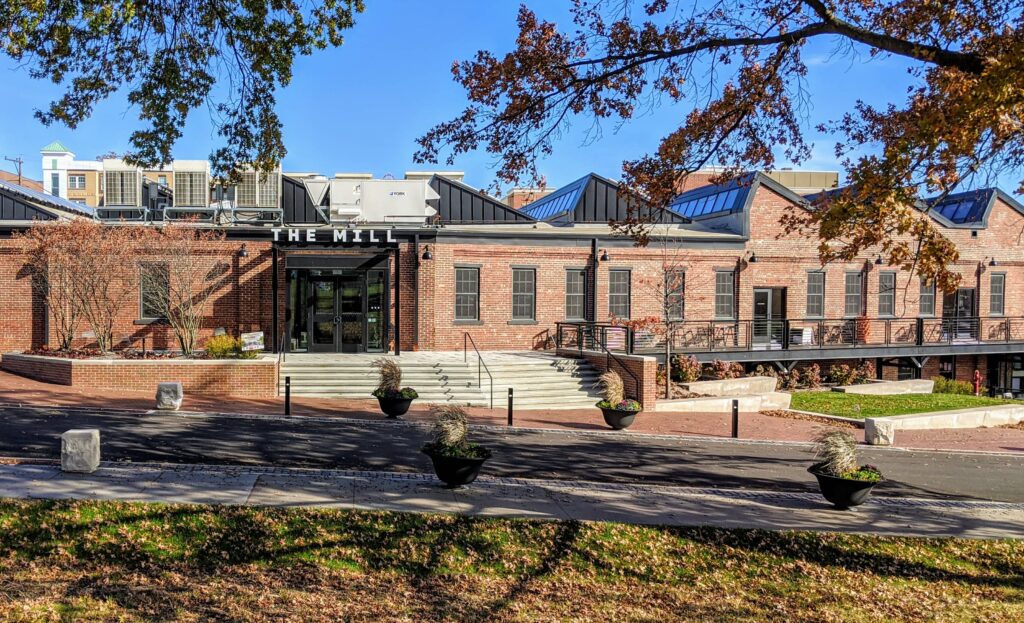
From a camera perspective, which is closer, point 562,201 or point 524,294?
point 524,294

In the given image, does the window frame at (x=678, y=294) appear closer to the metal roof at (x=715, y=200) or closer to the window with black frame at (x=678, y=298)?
the window with black frame at (x=678, y=298)

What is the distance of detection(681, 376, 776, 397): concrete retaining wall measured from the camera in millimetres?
20469

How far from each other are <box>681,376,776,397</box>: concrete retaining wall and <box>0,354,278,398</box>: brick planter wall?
38.4ft

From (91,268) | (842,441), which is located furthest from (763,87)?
(91,268)

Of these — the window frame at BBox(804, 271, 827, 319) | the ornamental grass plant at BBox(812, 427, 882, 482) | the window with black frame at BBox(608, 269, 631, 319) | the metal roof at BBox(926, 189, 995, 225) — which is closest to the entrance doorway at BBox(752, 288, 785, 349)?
the window frame at BBox(804, 271, 827, 319)

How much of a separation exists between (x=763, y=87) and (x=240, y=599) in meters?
9.43

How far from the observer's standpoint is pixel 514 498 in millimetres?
8914

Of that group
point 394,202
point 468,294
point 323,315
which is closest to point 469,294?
point 468,294

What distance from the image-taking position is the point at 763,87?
34.2 feet

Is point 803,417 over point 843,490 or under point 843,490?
under

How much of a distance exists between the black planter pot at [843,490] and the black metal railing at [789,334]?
1088cm

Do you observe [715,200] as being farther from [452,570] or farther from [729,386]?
[452,570]

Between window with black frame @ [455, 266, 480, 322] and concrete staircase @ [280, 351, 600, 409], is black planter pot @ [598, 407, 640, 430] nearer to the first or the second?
concrete staircase @ [280, 351, 600, 409]

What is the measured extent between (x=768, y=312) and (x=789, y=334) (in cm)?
161
